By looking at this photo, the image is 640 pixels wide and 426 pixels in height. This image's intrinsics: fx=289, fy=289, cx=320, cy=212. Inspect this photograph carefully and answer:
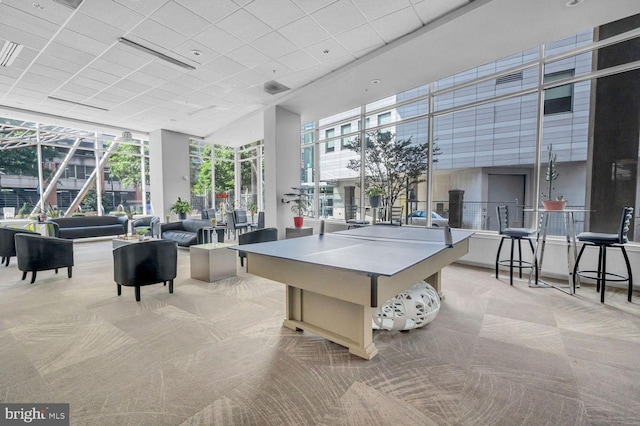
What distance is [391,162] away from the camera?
6.79 m

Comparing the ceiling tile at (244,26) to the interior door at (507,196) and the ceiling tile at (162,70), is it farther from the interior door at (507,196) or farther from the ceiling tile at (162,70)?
the interior door at (507,196)

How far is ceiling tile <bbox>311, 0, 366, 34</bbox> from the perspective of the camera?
141 inches

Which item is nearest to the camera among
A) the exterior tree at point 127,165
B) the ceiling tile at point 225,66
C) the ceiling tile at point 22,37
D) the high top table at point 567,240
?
the high top table at point 567,240

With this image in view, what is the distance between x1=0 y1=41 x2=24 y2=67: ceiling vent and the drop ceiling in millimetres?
95

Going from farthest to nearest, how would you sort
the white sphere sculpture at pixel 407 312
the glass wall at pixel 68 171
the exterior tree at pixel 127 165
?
the exterior tree at pixel 127 165
the glass wall at pixel 68 171
the white sphere sculpture at pixel 407 312

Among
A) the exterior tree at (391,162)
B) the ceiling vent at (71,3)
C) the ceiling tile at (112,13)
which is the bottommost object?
the exterior tree at (391,162)

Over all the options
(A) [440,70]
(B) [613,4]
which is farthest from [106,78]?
(B) [613,4]

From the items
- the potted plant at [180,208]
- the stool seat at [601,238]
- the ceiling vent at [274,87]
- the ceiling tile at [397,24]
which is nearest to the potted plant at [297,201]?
the ceiling vent at [274,87]

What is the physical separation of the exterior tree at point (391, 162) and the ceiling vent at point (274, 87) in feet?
7.37

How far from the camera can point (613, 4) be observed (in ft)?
10.7

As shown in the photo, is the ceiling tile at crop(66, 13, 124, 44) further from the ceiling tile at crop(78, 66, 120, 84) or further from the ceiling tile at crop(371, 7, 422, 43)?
the ceiling tile at crop(371, 7, 422, 43)

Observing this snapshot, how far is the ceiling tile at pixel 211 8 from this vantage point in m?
3.47

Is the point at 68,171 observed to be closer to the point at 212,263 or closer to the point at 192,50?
the point at 192,50

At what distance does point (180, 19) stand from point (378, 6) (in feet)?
8.42
